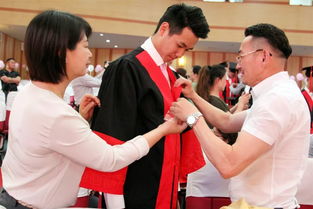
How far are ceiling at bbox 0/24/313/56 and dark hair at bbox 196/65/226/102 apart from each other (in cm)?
979

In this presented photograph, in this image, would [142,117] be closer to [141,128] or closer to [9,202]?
[141,128]

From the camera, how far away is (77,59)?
1.36m

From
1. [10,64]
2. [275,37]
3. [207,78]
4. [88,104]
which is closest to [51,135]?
[88,104]

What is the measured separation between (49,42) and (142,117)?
0.55 m

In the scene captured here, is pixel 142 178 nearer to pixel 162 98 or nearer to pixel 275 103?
pixel 162 98

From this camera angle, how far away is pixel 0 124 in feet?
16.8

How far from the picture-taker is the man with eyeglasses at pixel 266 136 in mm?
1428

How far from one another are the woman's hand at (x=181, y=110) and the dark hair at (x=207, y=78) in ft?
6.76

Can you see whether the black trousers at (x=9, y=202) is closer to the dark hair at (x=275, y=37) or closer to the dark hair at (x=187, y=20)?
the dark hair at (x=187, y=20)

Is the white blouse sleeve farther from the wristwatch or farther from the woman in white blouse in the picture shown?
the wristwatch

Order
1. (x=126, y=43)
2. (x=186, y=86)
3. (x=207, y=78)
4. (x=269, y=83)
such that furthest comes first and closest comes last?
1. (x=126, y=43)
2. (x=207, y=78)
3. (x=186, y=86)
4. (x=269, y=83)

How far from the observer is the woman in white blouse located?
4.03 feet

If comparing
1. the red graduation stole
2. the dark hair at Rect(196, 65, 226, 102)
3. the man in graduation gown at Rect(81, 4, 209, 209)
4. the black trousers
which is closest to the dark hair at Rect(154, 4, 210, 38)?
the man in graduation gown at Rect(81, 4, 209, 209)

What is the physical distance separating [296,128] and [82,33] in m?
1.01
